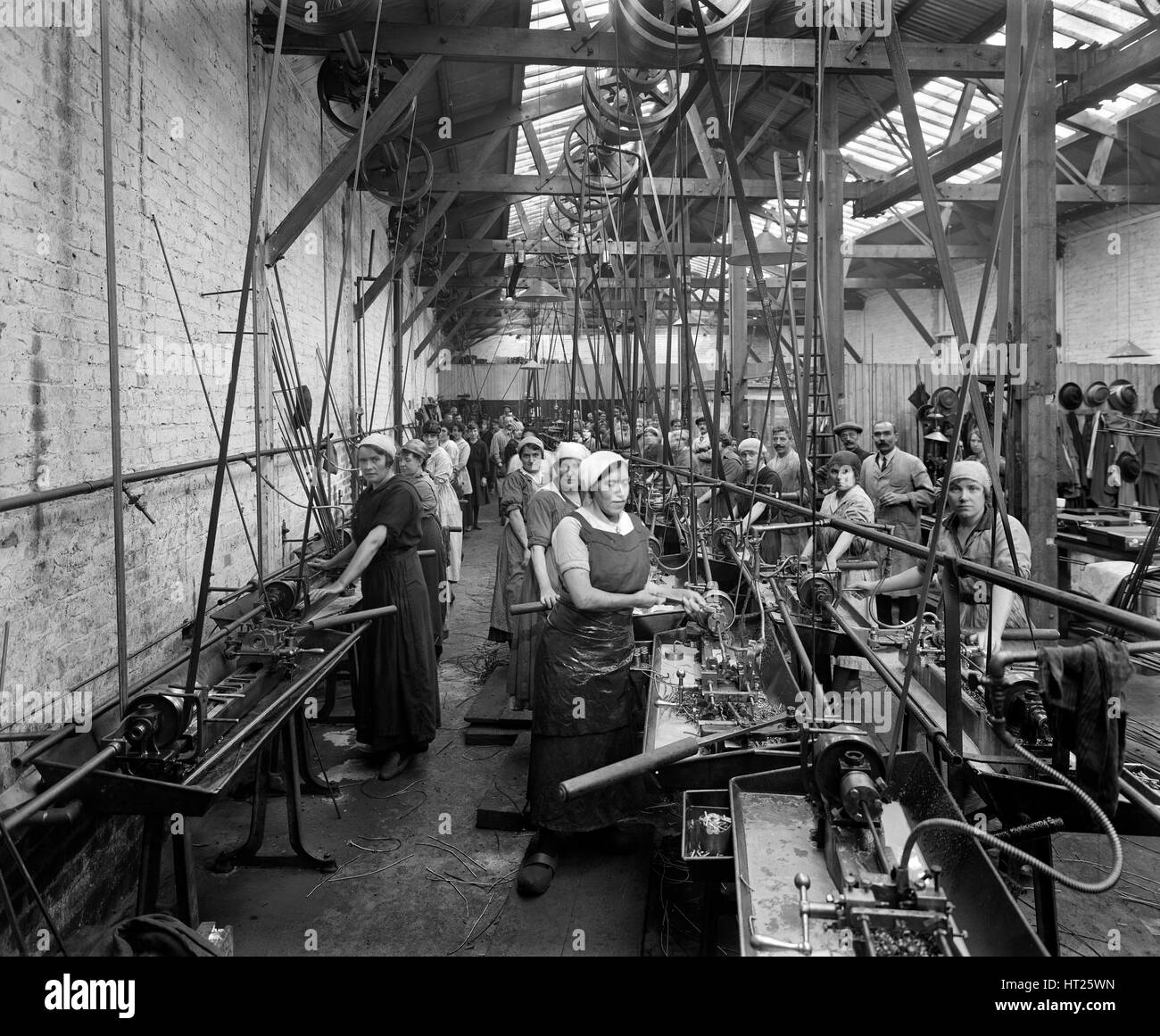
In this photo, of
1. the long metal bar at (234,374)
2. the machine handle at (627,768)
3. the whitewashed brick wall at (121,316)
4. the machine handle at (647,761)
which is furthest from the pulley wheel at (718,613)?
the whitewashed brick wall at (121,316)

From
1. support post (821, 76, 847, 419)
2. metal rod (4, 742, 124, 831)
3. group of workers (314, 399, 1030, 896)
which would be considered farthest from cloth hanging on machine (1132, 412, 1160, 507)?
metal rod (4, 742, 124, 831)

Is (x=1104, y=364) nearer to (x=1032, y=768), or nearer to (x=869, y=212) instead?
(x=869, y=212)

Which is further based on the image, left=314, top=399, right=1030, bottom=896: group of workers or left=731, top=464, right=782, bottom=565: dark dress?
left=731, top=464, right=782, bottom=565: dark dress

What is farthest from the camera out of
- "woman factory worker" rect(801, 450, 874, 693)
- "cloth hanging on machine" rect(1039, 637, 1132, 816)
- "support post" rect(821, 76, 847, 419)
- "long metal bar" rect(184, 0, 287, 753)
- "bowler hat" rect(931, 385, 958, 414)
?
"bowler hat" rect(931, 385, 958, 414)

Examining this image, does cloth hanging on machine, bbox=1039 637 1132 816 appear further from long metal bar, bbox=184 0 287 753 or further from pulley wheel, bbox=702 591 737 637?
long metal bar, bbox=184 0 287 753

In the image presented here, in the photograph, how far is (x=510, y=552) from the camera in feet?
17.2

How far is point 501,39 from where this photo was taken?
6.24 m

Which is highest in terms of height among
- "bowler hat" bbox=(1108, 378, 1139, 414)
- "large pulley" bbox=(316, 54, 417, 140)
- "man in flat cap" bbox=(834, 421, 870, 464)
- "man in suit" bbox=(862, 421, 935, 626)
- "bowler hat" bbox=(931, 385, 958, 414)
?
"large pulley" bbox=(316, 54, 417, 140)

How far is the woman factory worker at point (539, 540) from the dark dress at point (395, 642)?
0.57 m

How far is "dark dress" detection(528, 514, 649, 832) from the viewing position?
3.36 m

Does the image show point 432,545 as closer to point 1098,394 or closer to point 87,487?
point 87,487

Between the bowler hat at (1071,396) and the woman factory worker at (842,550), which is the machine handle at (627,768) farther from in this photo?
the bowler hat at (1071,396)

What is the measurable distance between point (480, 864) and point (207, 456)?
2909 mm

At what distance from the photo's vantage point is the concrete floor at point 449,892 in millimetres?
2994
